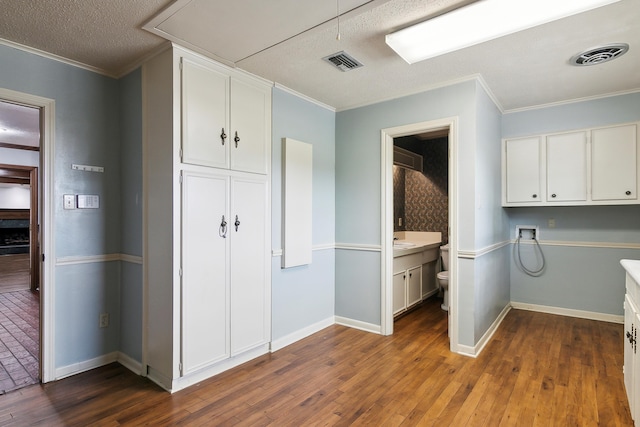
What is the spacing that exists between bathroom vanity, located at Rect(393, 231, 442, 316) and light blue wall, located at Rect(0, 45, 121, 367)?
2822 mm

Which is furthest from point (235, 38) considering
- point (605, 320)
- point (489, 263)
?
point (605, 320)

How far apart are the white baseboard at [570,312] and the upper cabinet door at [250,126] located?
12.2 feet

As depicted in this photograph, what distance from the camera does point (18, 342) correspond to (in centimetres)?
329

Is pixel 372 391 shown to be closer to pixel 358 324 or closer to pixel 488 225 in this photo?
pixel 358 324

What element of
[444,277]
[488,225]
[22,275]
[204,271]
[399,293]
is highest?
[488,225]

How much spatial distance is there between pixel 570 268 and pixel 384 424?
11.1 ft

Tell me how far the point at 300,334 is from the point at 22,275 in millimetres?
7174

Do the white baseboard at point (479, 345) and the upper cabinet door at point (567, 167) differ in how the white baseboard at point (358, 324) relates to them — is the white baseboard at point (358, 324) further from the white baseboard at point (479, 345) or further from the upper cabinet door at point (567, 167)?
the upper cabinet door at point (567, 167)

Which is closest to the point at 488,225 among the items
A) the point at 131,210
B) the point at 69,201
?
the point at 131,210

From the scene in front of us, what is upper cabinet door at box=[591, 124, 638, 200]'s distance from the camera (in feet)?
11.5

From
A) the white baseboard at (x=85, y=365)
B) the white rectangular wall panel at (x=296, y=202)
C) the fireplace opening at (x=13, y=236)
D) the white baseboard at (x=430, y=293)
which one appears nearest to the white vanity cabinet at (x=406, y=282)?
the white baseboard at (x=430, y=293)

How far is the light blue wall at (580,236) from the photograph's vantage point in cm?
372

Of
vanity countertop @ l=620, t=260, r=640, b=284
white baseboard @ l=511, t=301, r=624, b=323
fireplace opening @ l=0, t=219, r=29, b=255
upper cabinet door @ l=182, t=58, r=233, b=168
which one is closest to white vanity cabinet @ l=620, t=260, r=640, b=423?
vanity countertop @ l=620, t=260, r=640, b=284

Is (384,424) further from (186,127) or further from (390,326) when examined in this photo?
(186,127)
